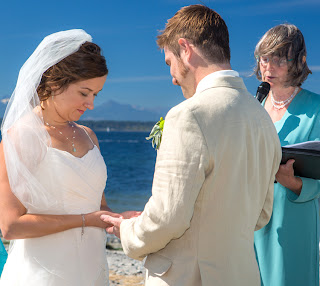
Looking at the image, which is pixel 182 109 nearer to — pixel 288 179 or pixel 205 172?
pixel 205 172

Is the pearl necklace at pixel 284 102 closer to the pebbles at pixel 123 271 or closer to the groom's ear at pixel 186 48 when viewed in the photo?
the groom's ear at pixel 186 48

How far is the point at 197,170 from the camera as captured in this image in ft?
6.23

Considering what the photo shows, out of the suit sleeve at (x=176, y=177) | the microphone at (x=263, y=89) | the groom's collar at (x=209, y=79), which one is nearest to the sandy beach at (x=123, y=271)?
the microphone at (x=263, y=89)

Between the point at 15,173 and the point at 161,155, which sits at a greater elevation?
the point at 161,155

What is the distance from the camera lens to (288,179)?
2969 millimetres

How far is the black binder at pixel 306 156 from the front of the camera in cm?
265

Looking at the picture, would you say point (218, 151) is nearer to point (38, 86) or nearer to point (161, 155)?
point (161, 155)

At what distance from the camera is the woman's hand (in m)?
2.85

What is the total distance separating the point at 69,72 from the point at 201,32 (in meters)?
1.12

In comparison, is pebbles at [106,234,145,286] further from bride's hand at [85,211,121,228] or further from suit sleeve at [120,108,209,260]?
suit sleeve at [120,108,209,260]

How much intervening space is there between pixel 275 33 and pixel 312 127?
0.76 meters

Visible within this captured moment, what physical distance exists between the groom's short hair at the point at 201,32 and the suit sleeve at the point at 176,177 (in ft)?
1.18

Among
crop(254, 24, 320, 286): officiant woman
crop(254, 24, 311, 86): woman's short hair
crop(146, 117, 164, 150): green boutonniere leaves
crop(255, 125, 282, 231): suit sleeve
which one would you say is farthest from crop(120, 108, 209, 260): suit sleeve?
crop(254, 24, 311, 86): woman's short hair

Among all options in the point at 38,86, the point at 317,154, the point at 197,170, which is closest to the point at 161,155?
the point at 197,170
